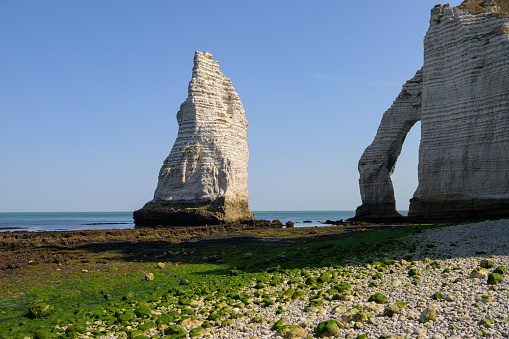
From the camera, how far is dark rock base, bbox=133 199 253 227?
119 feet

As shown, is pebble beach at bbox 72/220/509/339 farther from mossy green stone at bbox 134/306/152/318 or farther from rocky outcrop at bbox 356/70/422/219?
rocky outcrop at bbox 356/70/422/219

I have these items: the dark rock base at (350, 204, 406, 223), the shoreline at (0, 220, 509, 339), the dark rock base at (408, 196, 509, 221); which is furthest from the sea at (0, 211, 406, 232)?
the shoreline at (0, 220, 509, 339)

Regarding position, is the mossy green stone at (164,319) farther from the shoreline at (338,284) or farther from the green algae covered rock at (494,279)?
the green algae covered rock at (494,279)

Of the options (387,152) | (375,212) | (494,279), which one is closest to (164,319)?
(494,279)

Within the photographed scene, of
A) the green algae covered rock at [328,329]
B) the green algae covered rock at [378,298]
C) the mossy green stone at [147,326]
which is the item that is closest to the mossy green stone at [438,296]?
the green algae covered rock at [378,298]

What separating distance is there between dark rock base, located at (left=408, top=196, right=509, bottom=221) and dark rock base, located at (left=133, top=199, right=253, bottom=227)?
53.3 ft

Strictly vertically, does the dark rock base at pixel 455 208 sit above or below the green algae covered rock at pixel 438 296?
above

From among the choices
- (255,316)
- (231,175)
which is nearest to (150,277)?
(255,316)

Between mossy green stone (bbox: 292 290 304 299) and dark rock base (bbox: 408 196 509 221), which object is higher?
dark rock base (bbox: 408 196 509 221)

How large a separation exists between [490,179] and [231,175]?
22.4 meters

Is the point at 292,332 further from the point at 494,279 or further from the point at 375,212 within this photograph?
the point at 375,212

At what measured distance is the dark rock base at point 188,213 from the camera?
119 feet

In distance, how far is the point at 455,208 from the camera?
90.3ft

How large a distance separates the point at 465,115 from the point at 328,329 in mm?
27146
